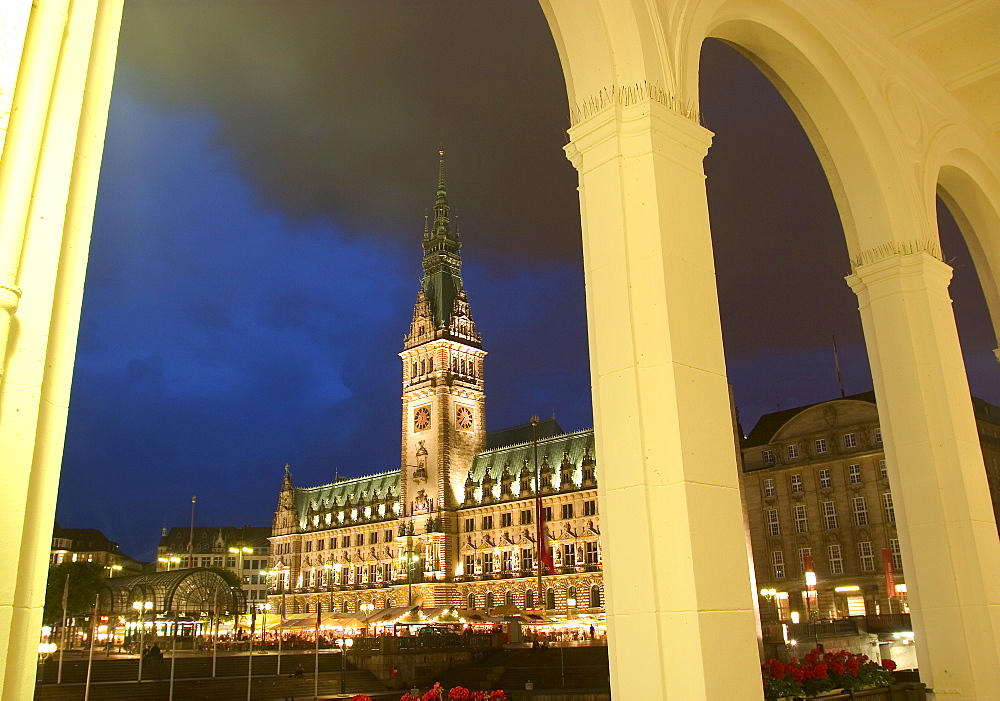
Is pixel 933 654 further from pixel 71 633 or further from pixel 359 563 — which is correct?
pixel 359 563

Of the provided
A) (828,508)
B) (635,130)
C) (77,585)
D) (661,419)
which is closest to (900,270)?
(635,130)

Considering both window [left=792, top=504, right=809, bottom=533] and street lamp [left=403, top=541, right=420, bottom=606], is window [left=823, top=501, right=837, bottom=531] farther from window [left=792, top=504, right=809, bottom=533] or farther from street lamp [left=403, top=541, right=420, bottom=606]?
street lamp [left=403, top=541, right=420, bottom=606]

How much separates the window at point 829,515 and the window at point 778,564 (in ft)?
9.98

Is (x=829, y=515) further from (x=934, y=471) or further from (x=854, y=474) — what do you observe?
(x=934, y=471)

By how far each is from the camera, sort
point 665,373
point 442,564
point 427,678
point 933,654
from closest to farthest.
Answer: point 665,373 → point 933,654 → point 427,678 → point 442,564

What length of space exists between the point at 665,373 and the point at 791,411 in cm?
4937

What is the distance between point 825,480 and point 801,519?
8.59ft

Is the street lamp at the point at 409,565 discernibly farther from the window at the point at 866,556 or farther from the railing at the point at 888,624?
the railing at the point at 888,624

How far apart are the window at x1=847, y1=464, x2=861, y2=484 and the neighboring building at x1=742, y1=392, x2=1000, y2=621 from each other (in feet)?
0.17

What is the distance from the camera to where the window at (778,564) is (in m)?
45.1

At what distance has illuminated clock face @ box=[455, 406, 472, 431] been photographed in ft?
230

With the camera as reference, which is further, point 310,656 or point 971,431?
point 310,656

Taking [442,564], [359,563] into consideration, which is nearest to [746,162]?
[442,564]

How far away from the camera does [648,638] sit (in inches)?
178
